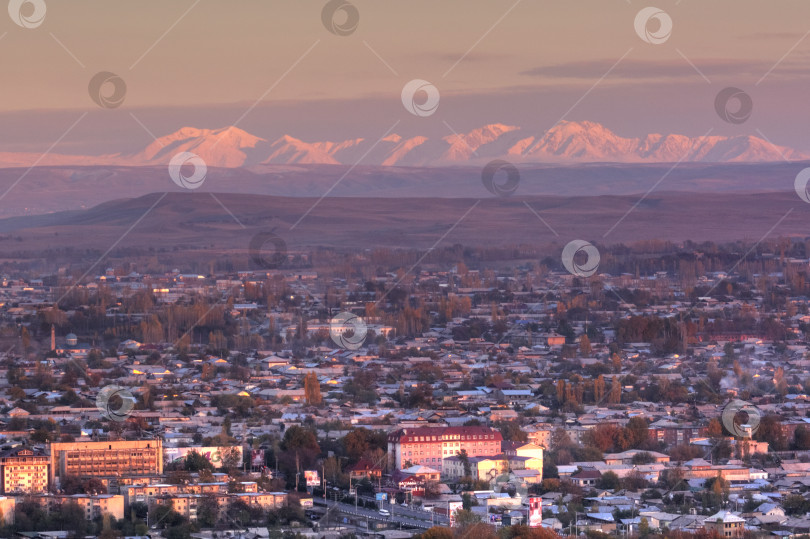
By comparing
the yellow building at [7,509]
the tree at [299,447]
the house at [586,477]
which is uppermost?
the tree at [299,447]

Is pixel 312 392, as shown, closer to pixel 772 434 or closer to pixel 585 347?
pixel 772 434

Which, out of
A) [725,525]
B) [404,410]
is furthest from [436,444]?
[725,525]

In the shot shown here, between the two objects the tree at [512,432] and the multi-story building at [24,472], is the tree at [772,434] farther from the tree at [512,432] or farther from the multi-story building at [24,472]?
the multi-story building at [24,472]

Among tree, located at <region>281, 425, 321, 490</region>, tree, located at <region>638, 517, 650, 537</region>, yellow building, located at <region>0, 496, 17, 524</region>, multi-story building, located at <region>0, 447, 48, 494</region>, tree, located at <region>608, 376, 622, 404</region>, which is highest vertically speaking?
tree, located at <region>608, 376, 622, 404</region>

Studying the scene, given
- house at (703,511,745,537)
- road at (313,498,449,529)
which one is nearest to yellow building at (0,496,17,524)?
road at (313,498,449,529)

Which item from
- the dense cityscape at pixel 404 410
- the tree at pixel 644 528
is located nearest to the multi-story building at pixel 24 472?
the dense cityscape at pixel 404 410

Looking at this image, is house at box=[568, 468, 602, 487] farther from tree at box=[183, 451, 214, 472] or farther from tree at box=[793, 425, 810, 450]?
tree at box=[183, 451, 214, 472]
